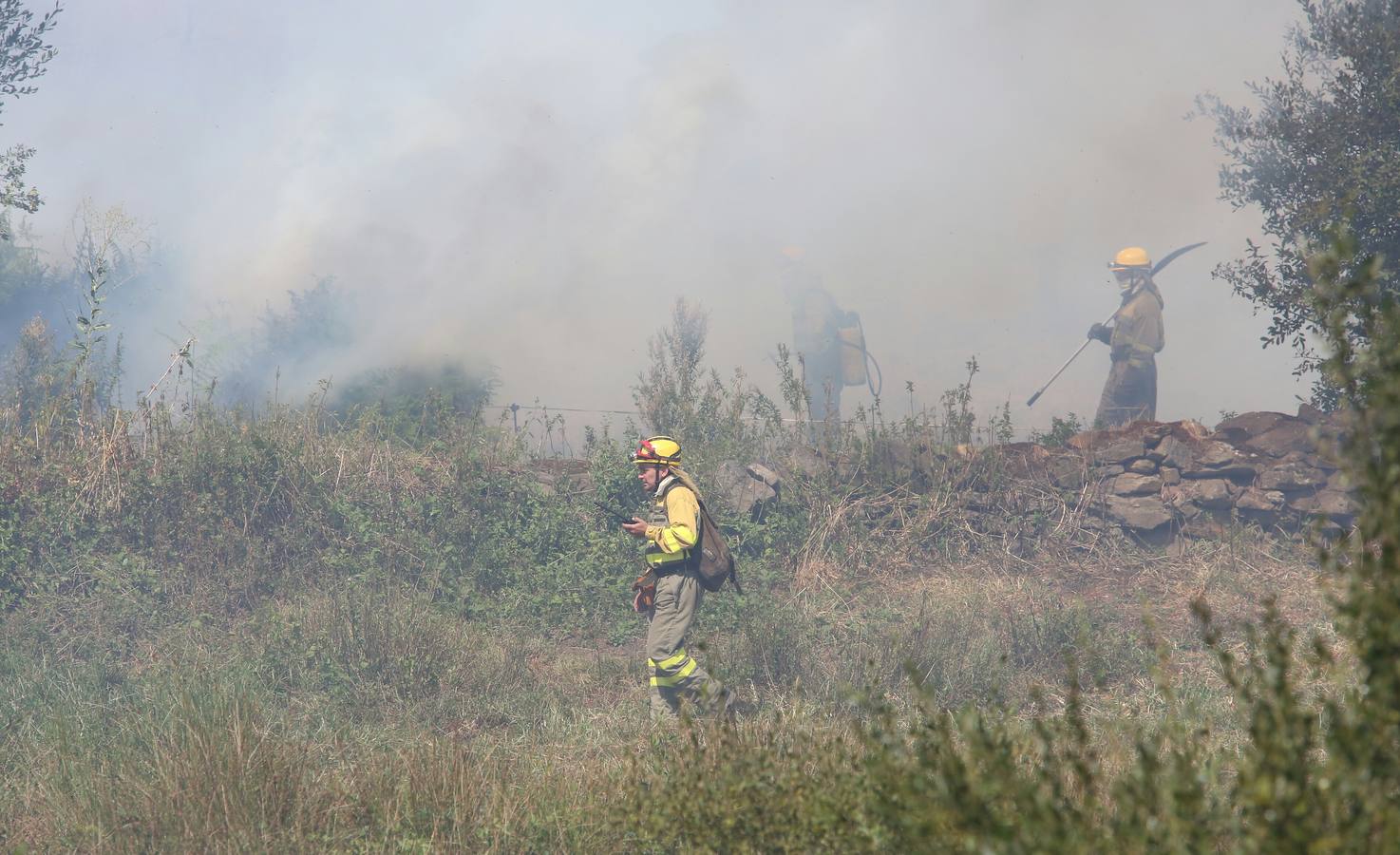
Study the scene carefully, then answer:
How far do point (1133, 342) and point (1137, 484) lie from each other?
3603mm

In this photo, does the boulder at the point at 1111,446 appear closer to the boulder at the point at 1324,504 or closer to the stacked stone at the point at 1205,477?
the stacked stone at the point at 1205,477

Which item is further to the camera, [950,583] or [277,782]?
[950,583]

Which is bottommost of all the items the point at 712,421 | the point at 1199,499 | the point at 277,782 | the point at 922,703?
the point at 277,782

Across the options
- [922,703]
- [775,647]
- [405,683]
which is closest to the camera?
[922,703]

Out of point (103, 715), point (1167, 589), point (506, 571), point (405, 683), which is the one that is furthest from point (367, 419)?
point (1167, 589)

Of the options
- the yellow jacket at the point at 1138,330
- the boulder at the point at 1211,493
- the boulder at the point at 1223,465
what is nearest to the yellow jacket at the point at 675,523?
the boulder at the point at 1211,493

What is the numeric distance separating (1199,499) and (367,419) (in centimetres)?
787

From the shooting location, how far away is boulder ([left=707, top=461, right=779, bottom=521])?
998 centimetres

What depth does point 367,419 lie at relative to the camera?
1055 cm

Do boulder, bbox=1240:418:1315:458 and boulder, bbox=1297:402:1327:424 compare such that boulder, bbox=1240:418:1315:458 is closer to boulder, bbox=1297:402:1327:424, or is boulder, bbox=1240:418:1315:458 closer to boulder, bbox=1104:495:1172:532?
boulder, bbox=1297:402:1327:424

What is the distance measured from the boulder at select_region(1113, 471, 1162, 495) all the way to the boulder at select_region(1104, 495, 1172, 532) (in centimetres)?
5

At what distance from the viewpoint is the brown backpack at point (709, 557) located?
6.89 m

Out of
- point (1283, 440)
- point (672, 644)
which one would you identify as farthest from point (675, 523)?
point (1283, 440)

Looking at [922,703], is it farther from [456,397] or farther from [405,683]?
[456,397]
